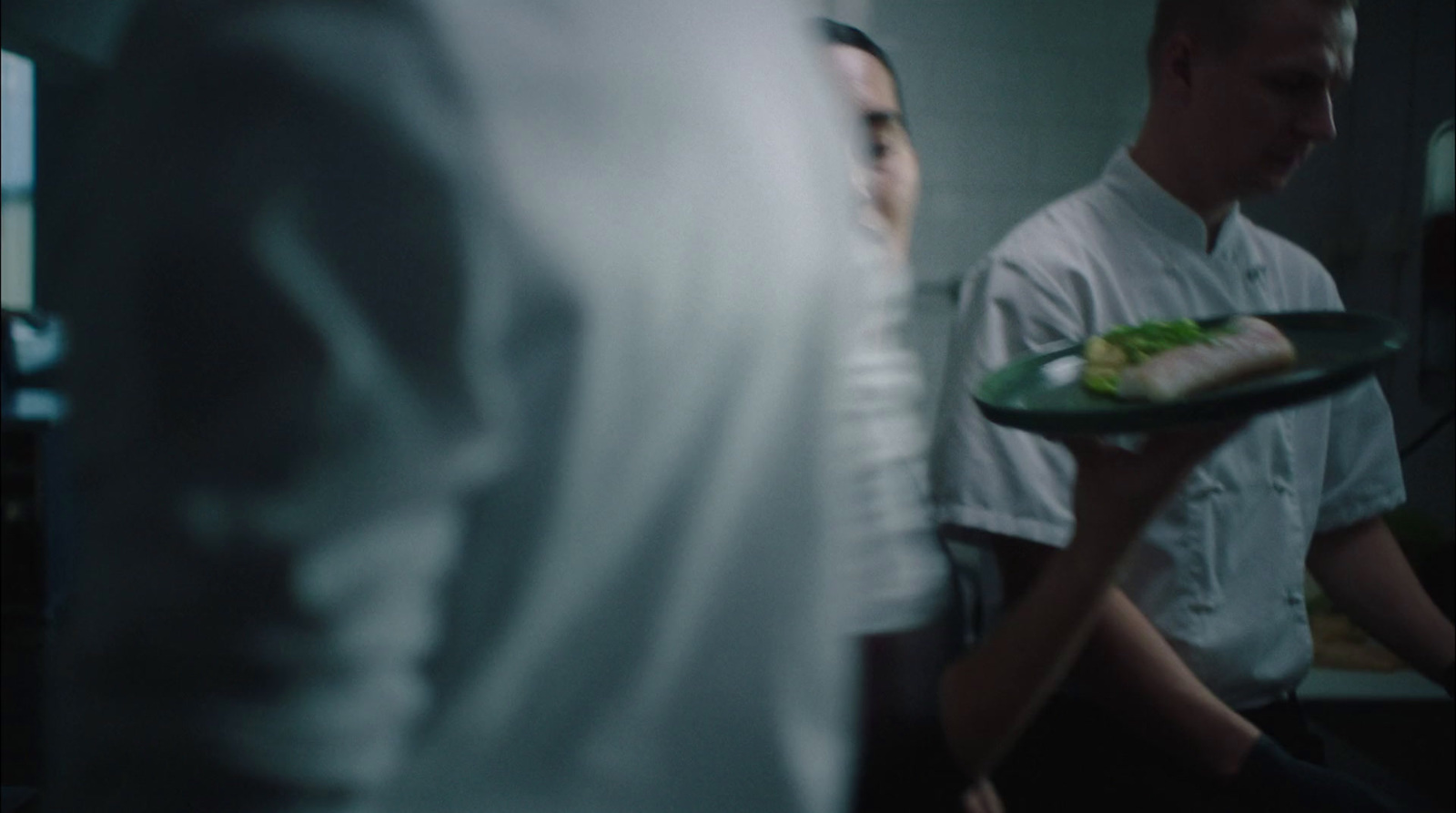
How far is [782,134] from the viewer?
32 centimetres

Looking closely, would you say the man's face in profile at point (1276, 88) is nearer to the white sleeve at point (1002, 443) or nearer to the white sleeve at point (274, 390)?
the white sleeve at point (1002, 443)

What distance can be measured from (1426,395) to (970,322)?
0.72 meters

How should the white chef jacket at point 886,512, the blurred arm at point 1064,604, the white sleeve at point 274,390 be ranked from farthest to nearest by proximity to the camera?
the blurred arm at point 1064,604 → the white chef jacket at point 886,512 → the white sleeve at point 274,390

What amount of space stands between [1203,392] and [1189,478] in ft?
0.89

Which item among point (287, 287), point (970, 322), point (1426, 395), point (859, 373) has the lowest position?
point (1426, 395)

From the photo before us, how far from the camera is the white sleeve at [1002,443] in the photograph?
0.82m

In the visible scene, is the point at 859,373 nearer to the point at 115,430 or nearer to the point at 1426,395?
the point at 115,430

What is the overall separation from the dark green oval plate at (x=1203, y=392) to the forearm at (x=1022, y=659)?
3.0 inches

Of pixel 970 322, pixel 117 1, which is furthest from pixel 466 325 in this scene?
pixel 117 1

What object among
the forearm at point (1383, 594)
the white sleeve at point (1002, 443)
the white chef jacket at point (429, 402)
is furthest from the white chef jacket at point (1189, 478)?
the white chef jacket at point (429, 402)

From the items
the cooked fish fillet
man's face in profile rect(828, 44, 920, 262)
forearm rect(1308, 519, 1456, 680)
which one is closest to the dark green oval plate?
the cooked fish fillet

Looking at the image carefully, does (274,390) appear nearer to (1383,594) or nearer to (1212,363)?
(1212,363)

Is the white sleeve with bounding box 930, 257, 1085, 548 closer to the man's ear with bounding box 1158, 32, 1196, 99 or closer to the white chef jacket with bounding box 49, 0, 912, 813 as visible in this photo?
the man's ear with bounding box 1158, 32, 1196, 99

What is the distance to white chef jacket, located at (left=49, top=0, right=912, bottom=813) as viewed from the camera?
249 mm
